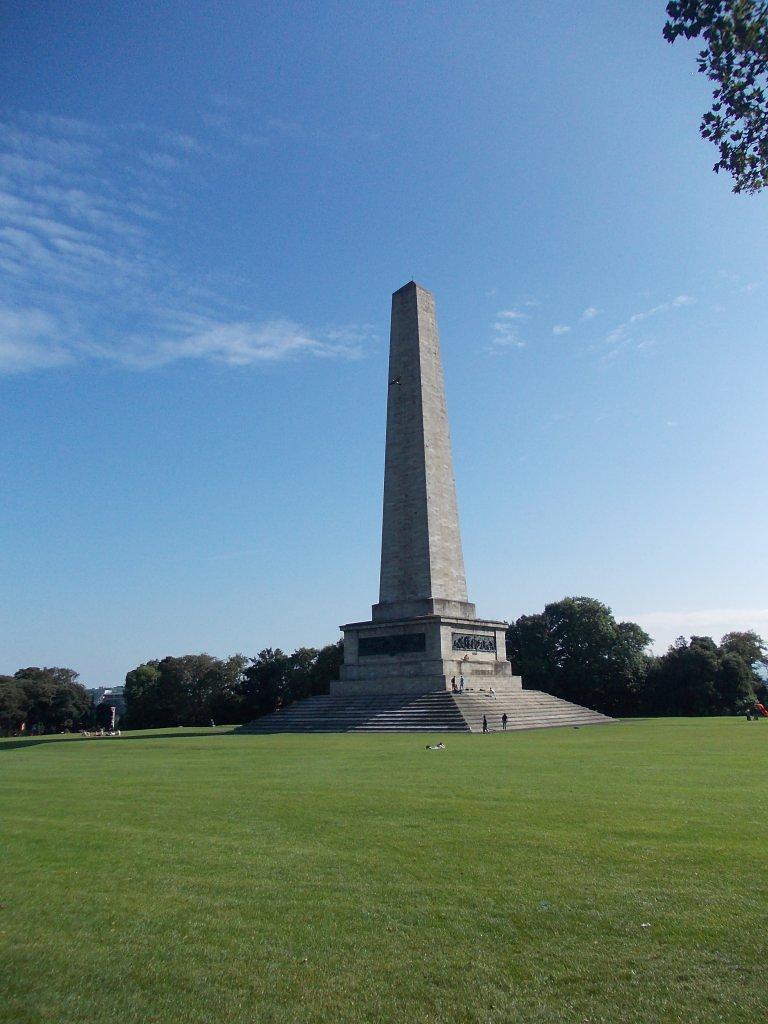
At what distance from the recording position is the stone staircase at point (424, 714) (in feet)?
97.1

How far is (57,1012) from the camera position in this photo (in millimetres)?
4496

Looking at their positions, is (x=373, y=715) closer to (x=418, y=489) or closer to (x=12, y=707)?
(x=418, y=489)

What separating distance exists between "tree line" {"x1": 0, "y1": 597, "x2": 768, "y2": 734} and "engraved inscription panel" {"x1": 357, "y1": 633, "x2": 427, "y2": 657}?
1956 cm

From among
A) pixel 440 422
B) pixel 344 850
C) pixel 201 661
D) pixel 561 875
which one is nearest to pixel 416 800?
pixel 344 850

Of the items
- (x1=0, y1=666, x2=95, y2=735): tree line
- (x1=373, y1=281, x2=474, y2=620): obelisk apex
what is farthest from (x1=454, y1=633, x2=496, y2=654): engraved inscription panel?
(x1=0, y1=666, x2=95, y2=735): tree line

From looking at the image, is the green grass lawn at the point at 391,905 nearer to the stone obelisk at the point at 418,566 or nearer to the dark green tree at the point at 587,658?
the stone obelisk at the point at 418,566

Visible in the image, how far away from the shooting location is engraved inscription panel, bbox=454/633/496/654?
36.7 metres

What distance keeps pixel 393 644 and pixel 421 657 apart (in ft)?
5.63

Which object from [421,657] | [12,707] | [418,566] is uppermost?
[418,566]

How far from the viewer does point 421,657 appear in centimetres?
3588

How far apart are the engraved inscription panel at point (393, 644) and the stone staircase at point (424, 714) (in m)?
2.60

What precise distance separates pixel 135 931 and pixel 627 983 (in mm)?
3582

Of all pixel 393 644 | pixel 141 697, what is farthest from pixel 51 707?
pixel 393 644

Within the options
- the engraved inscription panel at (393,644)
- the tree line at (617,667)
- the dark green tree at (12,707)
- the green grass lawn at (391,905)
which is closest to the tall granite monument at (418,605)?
the engraved inscription panel at (393,644)
